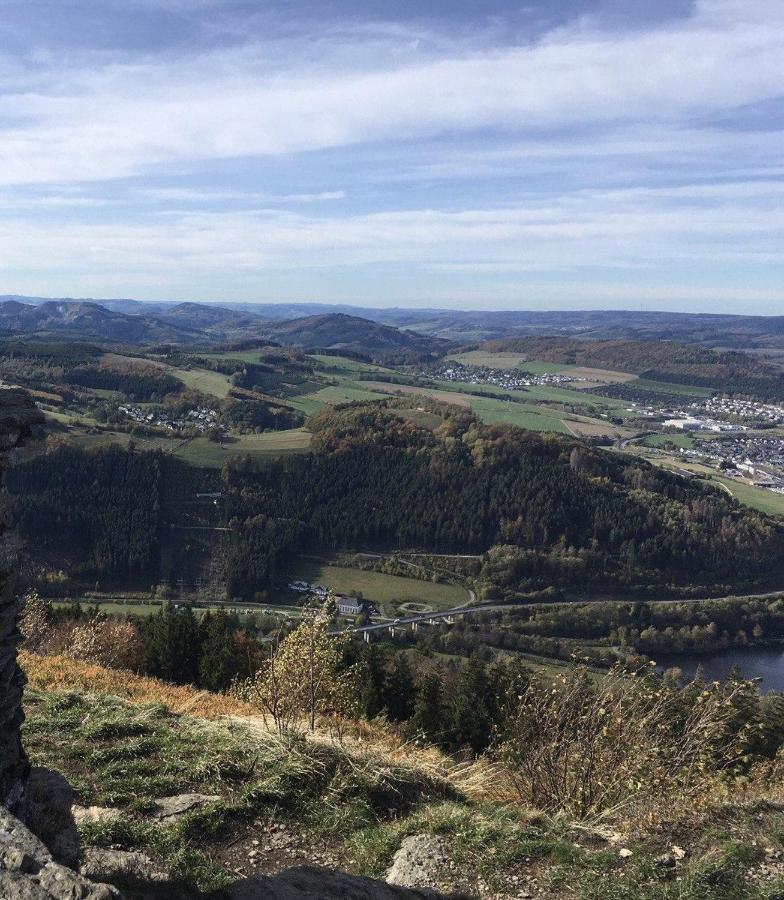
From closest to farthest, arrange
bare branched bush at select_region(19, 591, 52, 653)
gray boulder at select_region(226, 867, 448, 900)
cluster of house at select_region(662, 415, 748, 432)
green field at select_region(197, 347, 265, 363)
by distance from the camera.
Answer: gray boulder at select_region(226, 867, 448, 900), bare branched bush at select_region(19, 591, 52, 653), cluster of house at select_region(662, 415, 748, 432), green field at select_region(197, 347, 265, 363)

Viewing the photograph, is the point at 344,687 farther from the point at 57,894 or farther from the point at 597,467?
the point at 597,467

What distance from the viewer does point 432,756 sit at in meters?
14.2

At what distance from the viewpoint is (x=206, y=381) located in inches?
5340

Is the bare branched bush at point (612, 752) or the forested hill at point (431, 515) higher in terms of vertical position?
the bare branched bush at point (612, 752)

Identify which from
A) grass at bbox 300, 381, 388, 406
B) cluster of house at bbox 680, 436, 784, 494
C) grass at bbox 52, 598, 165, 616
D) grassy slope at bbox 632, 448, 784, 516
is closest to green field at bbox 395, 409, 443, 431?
grass at bbox 300, 381, 388, 406

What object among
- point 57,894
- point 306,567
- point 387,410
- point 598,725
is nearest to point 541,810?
point 598,725

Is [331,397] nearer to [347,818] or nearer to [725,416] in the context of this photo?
[725,416]

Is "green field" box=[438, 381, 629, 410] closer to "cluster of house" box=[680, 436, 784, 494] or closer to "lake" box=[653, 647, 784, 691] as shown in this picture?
"cluster of house" box=[680, 436, 784, 494]

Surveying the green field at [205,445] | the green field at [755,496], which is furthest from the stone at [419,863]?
the green field at [755,496]

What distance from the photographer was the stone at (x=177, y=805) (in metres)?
9.67

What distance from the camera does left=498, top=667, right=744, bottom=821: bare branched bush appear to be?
1076 centimetres

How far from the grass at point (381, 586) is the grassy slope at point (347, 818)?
1828 inches

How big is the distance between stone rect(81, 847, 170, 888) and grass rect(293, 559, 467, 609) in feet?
167

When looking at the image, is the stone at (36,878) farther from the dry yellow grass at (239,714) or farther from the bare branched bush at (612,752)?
the bare branched bush at (612,752)
